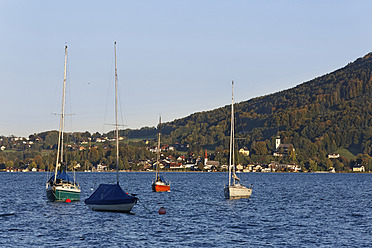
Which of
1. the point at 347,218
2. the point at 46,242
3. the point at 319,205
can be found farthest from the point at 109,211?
the point at 319,205

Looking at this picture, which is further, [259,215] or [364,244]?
[259,215]

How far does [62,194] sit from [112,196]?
60.2 ft

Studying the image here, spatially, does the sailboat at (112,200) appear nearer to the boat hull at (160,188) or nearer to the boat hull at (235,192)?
the boat hull at (235,192)

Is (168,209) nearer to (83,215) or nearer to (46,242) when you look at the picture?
(83,215)

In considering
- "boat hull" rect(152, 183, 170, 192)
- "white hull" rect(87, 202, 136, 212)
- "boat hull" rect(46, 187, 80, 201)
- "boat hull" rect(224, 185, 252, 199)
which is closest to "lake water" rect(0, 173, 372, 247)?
"white hull" rect(87, 202, 136, 212)

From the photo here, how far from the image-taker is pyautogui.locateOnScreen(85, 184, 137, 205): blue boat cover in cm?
6562

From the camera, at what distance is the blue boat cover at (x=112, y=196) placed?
65.6 metres

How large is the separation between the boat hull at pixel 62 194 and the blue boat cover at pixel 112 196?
15126 mm

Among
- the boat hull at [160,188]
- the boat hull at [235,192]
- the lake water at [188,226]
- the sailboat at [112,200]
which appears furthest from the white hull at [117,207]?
the boat hull at [160,188]

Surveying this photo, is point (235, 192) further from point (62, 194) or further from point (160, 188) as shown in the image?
point (160, 188)

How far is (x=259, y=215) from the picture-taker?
232 ft

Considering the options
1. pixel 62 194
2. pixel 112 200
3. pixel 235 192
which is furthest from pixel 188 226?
pixel 235 192

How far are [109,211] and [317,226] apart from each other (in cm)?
2425

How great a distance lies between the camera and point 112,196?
66.1 m
